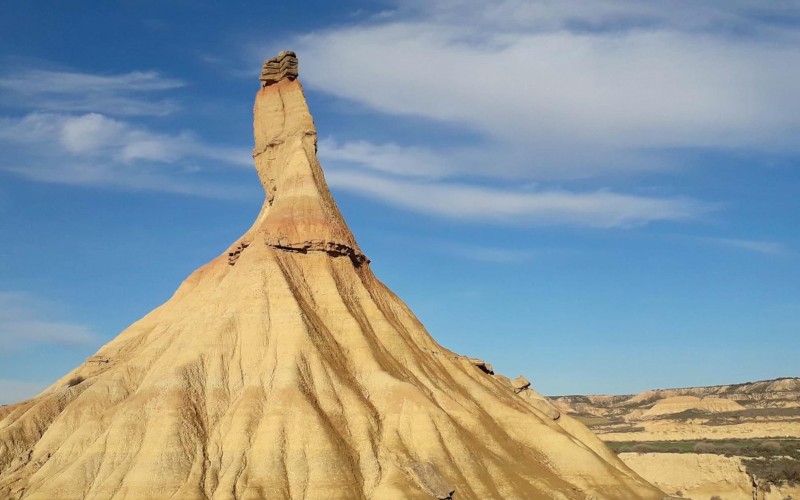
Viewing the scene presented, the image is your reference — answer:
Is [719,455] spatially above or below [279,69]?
below

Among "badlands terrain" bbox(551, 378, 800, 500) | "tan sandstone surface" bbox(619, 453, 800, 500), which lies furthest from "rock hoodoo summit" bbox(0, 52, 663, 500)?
"badlands terrain" bbox(551, 378, 800, 500)

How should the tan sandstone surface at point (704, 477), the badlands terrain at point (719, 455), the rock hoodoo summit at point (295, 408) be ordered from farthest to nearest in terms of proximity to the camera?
the badlands terrain at point (719, 455)
the tan sandstone surface at point (704, 477)
the rock hoodoo summit at point (295, 408)

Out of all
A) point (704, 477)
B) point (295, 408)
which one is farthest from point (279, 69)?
point (704, 477)

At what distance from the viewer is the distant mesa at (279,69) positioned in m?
96.4

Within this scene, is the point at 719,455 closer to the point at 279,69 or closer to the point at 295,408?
the point at 295,408

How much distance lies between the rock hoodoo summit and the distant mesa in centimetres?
904

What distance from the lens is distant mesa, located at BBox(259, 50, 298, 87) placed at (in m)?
96.4

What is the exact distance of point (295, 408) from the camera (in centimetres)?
6462

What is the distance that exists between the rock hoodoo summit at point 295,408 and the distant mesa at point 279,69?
29.7ft

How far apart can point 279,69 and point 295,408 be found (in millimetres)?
46520

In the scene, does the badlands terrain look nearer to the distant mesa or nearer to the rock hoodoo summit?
the rock hoodoo summit

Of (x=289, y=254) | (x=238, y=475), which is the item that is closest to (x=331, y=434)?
(x=238, y=475)

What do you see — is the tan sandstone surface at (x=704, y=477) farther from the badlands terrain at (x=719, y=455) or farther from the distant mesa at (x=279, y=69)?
the distant mesa at (x=279, y=69)

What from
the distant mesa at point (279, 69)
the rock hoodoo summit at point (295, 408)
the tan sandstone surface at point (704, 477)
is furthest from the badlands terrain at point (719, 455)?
the distant mesa at point (279, 69)
